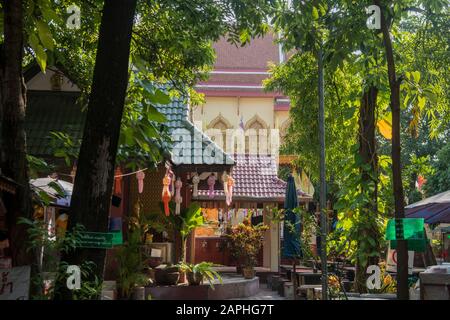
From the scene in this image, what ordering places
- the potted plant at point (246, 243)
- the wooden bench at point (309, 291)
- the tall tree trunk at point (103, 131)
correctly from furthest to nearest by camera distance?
the potted plant at point (246, 243)
the wooden bench at point (309, 291)
the tall tree trunk at point (103, 131)

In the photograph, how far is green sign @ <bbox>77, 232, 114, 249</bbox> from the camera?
15.9 feet

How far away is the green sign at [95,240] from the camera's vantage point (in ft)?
15.9

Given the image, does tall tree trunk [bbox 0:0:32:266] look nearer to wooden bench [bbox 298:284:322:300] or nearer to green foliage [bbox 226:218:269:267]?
wooden bench [bbox 298:284:322:300]

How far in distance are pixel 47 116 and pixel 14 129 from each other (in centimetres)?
841

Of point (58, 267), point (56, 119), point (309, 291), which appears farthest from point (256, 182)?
point (58, 267)

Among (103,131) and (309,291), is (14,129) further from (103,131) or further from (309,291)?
(309,291)

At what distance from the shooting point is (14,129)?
5.10m

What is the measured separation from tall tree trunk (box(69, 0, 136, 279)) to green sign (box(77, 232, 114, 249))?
0.12 metres

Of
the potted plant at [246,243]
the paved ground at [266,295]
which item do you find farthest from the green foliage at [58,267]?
the potted plant at [246,243]

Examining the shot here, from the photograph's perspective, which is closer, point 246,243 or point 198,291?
point 198,291

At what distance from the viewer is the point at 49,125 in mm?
12906

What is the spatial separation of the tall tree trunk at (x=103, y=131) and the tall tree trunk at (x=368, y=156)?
4475 mm

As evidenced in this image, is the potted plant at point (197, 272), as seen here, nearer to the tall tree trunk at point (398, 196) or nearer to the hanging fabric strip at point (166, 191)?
the hanging fabric strip at point (166, 191)
